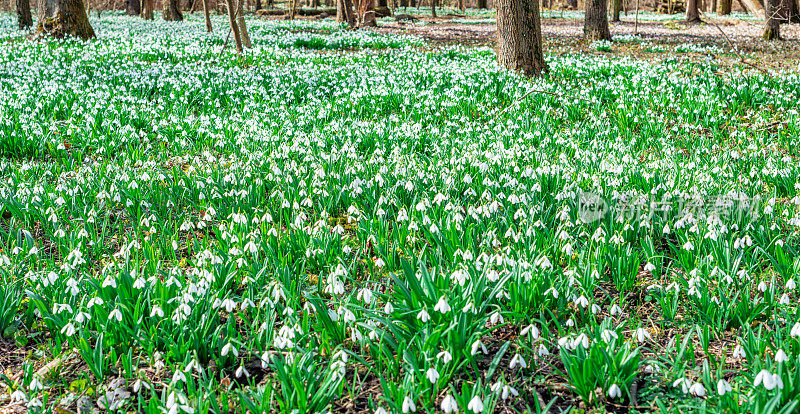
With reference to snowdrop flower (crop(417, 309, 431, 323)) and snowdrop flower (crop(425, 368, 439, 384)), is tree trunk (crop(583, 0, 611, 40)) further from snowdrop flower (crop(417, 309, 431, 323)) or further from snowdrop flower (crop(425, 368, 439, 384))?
snowdrop flower (crop(425, 368, 439, 384))

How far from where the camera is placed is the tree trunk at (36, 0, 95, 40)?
1384cm

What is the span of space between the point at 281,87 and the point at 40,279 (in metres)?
5.74

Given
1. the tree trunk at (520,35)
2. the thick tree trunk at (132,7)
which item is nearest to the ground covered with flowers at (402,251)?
the tree trunk at (520,35)

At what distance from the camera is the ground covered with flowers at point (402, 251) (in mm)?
2072

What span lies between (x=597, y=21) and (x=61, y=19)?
12370 mm

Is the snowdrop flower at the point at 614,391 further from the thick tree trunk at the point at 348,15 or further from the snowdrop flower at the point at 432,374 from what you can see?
the thick tree trunk at the point at 348,15

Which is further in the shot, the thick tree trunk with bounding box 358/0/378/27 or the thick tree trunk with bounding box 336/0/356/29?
the thick tree trunk with bounding box 336/0/356/29

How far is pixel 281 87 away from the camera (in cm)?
802

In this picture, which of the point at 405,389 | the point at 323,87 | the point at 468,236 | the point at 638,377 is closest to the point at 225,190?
the point at 468,236

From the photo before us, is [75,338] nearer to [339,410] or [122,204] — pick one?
[339,410]

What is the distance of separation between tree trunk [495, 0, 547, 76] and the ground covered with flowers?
1.73 m

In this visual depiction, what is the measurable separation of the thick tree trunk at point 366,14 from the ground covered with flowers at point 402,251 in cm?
1316

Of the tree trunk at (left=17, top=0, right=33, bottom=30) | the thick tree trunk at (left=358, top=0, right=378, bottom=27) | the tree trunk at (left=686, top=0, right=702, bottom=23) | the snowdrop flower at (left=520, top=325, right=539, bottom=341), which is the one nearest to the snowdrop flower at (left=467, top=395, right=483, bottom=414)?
the snowdrop flower at (left=520, top=325, right=539, bottom=341)

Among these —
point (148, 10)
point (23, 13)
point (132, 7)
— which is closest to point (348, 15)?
point (23, 13)
